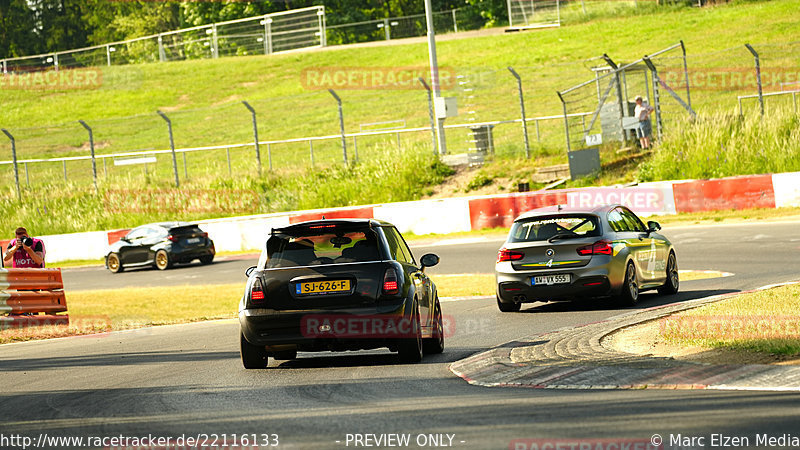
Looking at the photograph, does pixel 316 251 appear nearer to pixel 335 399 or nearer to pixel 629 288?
pixel 335 399

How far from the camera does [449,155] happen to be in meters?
35.5

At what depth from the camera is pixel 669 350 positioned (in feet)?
33.1

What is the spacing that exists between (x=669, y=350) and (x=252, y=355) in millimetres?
3920

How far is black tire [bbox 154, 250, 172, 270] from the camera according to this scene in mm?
30391

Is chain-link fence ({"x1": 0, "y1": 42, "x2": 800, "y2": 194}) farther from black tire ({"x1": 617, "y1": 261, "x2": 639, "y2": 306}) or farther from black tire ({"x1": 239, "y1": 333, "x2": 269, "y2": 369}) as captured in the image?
black tire ({"x1": 239, "y1": 333, "x2": 269, "y2": 369})

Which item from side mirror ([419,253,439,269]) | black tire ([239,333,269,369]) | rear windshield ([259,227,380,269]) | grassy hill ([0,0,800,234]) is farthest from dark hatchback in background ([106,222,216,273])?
rear windshield ([259,227,380,269])

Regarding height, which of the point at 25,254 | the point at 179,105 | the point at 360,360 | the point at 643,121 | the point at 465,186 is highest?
the point at 179,105

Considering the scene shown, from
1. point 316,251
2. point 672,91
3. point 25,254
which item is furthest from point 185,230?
point 316,251

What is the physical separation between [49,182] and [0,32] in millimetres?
60299

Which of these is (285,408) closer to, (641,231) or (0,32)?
(641,231)

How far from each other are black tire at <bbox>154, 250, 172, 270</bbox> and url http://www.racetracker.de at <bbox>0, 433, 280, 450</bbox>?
2322 cm

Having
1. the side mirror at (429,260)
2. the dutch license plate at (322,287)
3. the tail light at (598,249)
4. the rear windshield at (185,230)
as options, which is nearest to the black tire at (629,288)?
the tail light at (598,249)

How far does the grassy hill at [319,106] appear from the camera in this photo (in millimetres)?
36969

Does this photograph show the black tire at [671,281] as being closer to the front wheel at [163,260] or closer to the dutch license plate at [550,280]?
the dutch license plate at [550,280]
